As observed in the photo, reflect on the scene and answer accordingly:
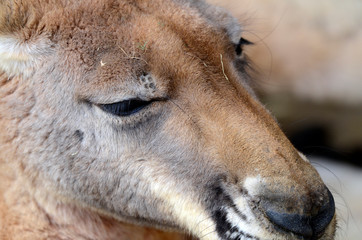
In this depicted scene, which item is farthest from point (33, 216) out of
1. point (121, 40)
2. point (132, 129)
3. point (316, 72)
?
point (316, 72)

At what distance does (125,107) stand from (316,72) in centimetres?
431

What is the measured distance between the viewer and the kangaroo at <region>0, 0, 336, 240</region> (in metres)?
3.20

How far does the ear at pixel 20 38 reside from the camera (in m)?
3.46

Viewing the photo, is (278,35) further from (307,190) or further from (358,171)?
(307,190)

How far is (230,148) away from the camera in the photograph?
322 centimetres

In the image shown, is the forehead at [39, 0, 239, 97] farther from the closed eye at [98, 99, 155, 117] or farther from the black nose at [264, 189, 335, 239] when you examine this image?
the black nose at [264, 189, 335, 239]

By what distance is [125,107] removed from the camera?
3363 millimetres

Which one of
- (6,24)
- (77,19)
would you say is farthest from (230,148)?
(6,24)

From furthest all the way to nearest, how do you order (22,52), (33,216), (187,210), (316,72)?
(316,72) < (33,216) < (22,52) < (187,210)

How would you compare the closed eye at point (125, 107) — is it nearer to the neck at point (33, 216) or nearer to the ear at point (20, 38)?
the ear at point (20, 38)

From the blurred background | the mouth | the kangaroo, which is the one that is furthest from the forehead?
the blurred background

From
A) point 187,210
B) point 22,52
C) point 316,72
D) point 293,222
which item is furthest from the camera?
point 316,72

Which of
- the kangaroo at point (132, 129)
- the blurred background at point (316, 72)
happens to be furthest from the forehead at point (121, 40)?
the blurred background at point (316, 72)

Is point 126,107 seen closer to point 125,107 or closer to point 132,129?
point 125,107
